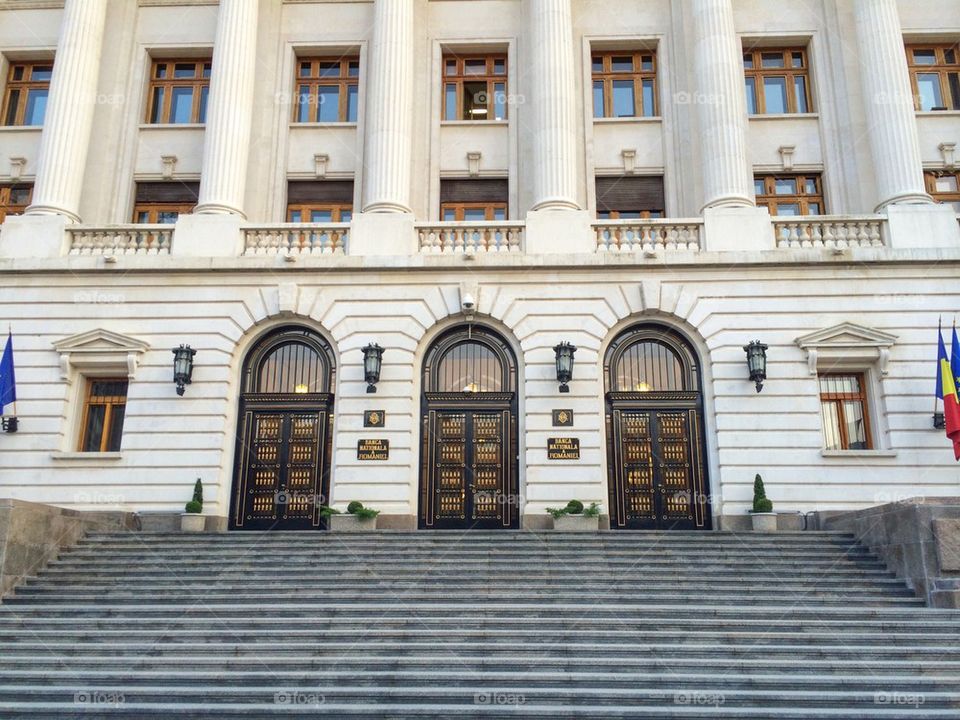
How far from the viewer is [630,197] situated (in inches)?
933

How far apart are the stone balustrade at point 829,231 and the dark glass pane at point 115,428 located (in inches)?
665

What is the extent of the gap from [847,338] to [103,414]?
59.5ft

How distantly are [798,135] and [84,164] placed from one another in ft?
65.3

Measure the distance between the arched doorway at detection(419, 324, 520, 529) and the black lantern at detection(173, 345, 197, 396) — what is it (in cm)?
563

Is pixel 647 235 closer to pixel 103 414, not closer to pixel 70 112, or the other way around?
pixel 103 414

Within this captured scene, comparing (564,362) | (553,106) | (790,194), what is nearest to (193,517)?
(564,362)

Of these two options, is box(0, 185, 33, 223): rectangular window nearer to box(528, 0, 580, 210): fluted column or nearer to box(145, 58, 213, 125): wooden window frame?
box(145, 58, 213, 125): wooden window frame

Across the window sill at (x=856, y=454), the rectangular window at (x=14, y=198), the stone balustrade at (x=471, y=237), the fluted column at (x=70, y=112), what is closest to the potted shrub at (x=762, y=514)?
the window sill at (x=856, y=454)

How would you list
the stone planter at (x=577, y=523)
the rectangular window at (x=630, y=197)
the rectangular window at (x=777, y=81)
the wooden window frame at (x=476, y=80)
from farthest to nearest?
the wooden window frame at (x=476, y=80), the rectangular window at (x=777, y=81), the rectangular window at (x=630, y=197), the stone planter at (x=577, y=523)

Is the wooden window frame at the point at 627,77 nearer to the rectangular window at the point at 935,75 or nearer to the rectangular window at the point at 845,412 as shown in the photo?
the rectangular window at the point at 935,75

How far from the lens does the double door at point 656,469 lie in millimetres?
19641

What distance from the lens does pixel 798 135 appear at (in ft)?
78.0

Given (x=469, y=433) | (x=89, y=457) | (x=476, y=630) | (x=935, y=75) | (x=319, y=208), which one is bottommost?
(x=476, y=630)

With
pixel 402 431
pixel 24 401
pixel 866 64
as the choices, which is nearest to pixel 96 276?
pixel 24 401
